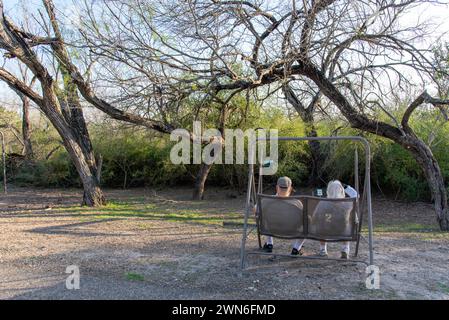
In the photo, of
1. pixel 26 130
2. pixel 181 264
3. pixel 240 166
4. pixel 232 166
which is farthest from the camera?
pixel 26 130

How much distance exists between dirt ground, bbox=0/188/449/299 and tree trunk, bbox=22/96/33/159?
34.6ft

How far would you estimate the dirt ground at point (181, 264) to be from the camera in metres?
3.84

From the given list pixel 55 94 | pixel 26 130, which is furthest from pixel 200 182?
pixel 26 130

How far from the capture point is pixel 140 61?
6980 millimetres

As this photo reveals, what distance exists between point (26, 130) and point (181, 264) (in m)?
A: 16.4

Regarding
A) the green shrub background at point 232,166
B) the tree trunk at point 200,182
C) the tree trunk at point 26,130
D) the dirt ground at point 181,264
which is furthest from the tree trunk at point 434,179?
the tree trunk at point 26,130

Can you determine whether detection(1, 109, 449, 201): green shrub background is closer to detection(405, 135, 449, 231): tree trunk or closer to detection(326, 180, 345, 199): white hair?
detection(405, 135, 449, 231): tree trunk

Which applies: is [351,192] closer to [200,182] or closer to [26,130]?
[200,182]

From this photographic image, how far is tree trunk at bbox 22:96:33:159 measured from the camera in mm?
17712

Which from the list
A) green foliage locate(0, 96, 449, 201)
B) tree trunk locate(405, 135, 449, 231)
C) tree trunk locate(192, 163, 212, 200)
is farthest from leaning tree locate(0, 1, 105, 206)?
tree trunk locate(405, 135, 449, 231)

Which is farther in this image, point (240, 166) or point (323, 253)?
point (240, 166)

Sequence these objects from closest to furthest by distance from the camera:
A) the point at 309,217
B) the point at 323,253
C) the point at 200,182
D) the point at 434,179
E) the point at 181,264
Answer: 1. the point at 309,217
2. the point at 181,264
3. the point at 323,253
4. the point at 434,179
5. the point at 200,182

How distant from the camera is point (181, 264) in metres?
4.73

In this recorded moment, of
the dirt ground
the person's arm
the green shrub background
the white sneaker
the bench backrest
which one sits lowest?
the dirt ground
